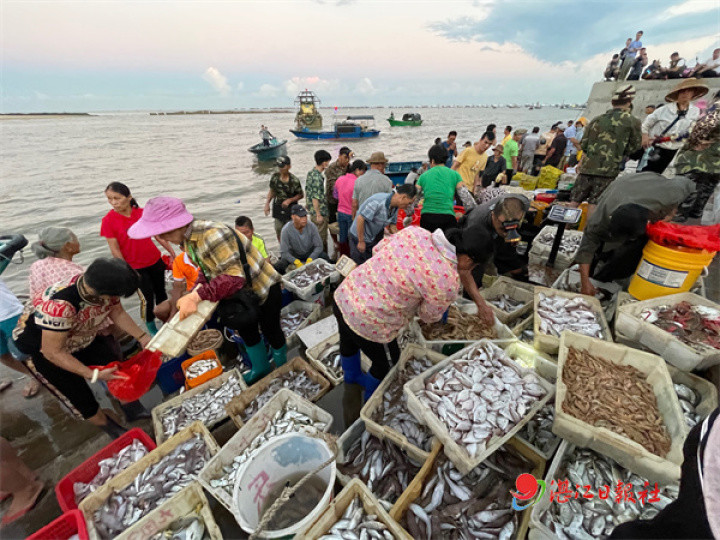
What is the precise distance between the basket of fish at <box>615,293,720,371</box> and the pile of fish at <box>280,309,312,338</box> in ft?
12.3

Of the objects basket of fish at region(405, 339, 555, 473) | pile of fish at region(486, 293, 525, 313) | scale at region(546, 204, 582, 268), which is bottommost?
pile of fish at region(486, 293, 525, 313)

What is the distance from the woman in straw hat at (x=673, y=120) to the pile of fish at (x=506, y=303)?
16.1 feet

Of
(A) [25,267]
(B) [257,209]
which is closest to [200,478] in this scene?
(A) [25,267]

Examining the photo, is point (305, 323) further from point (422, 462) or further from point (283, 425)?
point (422, 462)

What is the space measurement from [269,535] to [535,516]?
1.64 meters

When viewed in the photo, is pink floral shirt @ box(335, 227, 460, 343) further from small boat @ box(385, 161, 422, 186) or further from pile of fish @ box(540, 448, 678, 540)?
small boat @ box(385, 161, 422, 186)

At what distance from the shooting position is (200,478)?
223 centimetres

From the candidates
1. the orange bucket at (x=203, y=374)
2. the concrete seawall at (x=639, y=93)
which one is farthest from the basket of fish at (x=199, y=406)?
the concrete seawall at (x=639, y=93)

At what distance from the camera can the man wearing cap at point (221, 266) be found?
100 inches

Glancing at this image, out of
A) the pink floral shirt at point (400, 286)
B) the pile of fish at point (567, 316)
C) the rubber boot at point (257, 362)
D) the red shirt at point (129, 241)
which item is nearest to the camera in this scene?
the pink floral shirt at point (400, 286)

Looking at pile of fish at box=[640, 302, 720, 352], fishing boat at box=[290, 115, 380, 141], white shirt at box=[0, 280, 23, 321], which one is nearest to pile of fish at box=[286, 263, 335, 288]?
white shirt at box=[0, 280, 23, 321]

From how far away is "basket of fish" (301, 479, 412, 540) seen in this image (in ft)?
6.13

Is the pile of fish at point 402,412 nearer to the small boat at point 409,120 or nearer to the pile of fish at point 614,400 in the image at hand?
the pile of fish at point 614,400

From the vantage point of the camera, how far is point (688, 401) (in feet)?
8.02
